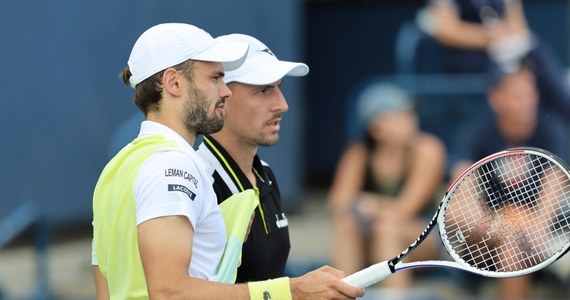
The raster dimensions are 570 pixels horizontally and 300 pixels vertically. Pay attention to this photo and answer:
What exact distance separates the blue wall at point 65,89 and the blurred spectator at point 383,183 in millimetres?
1202

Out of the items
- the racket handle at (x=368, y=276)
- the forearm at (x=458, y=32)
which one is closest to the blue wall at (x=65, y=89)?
the forearm at (x=458, y=32)

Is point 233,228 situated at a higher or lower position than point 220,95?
lower

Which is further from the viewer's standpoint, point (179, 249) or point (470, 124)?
point (470, 124)

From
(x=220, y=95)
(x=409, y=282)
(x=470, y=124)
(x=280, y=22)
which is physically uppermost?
(x=220, y=95)

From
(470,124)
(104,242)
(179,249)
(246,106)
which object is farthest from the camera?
(470,124)

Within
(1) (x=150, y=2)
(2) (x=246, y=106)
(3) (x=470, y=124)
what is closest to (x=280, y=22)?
(1) (x=150, y=2)

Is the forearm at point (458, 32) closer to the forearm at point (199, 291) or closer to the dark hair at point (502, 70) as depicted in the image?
the dark hair at point (502, 70)

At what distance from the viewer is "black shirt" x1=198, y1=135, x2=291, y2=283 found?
3830 mm

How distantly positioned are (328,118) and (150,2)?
123 inches

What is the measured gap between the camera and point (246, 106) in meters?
4.16

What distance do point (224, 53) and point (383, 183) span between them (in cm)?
384

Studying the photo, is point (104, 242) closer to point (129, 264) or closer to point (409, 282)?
point (129, 264)

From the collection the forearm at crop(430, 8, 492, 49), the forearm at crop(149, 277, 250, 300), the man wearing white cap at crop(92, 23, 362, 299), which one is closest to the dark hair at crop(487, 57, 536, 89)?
the forearm at crop(430, 8, 492, 49)

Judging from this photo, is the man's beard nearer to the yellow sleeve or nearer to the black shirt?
the yellow sleeve
